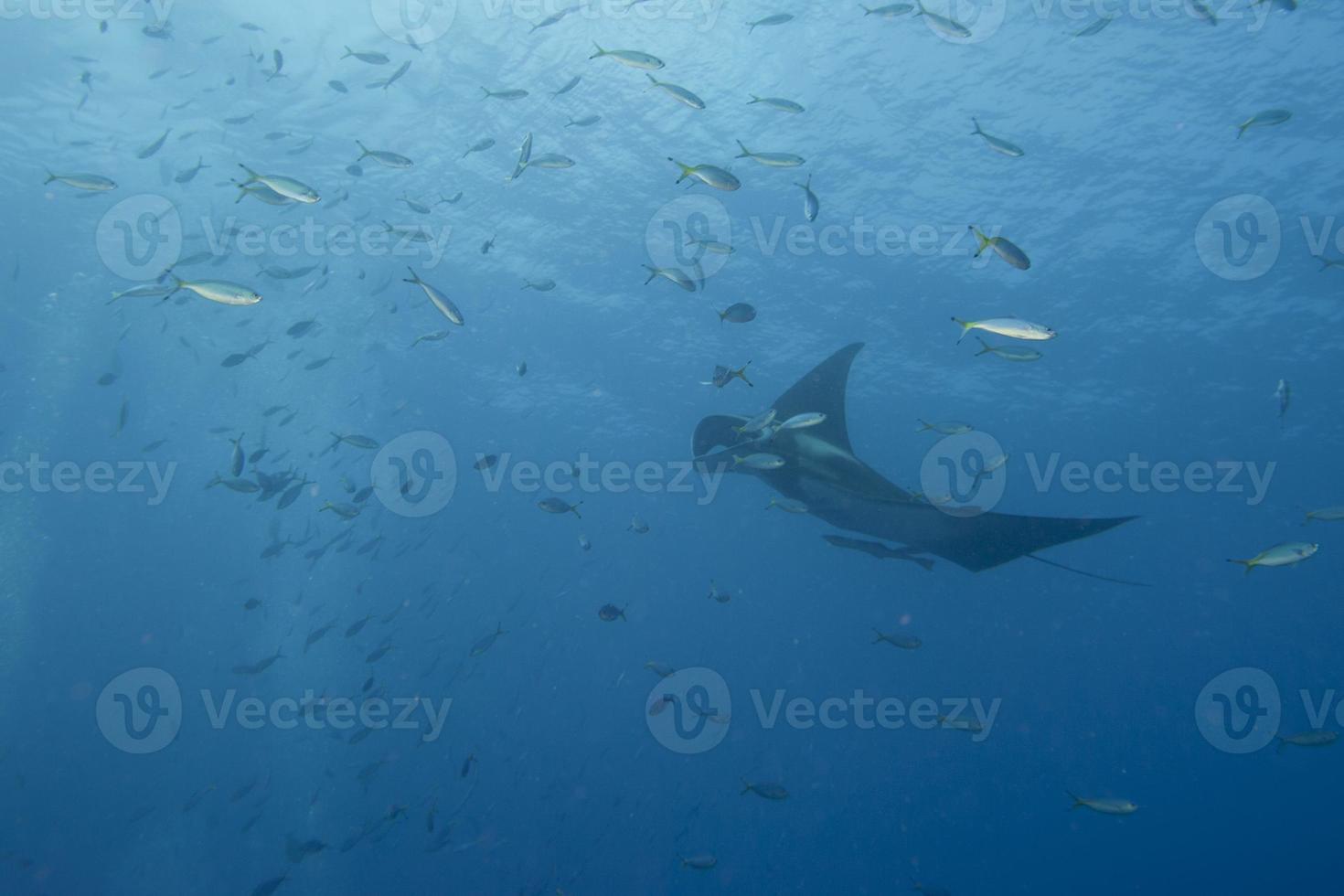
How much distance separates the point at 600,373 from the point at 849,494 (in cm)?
2168

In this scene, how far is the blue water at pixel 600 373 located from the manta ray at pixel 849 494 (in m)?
4.28

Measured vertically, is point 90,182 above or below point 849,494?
above

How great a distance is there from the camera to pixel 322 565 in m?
55.6

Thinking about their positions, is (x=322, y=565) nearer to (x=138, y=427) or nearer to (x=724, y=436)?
(x=138, y=427)

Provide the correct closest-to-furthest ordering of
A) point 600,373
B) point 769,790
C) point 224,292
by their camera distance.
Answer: point 224,292, point 769,790, point 600,373

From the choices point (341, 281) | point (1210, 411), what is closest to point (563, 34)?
point (341, 281)

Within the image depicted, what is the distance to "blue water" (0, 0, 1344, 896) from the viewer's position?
15.3 meters

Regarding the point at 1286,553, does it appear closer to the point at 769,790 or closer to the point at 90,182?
the point at 769,790

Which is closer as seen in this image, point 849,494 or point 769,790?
point 849,494

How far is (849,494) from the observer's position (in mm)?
8234

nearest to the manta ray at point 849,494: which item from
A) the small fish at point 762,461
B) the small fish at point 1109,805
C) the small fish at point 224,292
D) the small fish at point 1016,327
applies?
the small fish at point 762,461

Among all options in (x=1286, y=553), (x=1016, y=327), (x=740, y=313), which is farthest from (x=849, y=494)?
(x=1286, y=553)

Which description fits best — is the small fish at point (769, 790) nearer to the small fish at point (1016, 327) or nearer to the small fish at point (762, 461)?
the small fish at point (762, 461)

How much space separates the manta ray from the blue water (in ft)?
14.0
